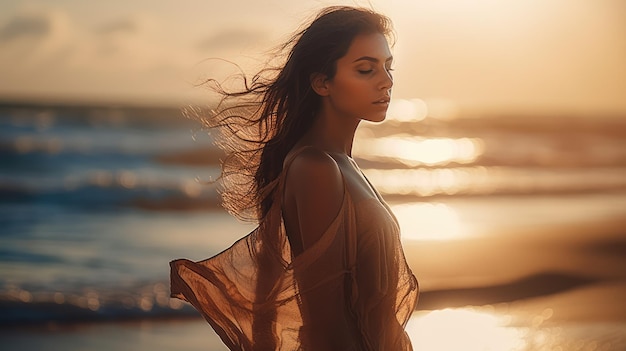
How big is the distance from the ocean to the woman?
0.81 m

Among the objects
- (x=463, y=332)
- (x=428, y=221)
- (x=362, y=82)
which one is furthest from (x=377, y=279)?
(x=428, y=221)

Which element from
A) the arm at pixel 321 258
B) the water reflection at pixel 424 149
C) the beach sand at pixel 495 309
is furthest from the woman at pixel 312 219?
the water reflection at pixel 424 149

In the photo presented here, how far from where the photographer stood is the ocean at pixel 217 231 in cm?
906

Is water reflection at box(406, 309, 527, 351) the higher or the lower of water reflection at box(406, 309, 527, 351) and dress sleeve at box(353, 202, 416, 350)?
the lower

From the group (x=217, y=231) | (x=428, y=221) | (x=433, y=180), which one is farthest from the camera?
Result: (x=433, y=180)

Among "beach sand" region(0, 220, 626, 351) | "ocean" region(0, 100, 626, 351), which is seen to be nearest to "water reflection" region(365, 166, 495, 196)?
"ocean" region(0, 100, 626, 351)

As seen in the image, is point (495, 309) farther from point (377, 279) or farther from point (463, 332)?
point (377, 279)

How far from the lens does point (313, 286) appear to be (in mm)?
3119

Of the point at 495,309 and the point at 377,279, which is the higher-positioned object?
the point at 377,279

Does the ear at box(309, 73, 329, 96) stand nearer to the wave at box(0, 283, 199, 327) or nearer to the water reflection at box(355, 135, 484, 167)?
the wave at box(0, 283, 199, 327)

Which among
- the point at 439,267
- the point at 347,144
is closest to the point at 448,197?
the point at 439,267

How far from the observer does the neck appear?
3.34 meters

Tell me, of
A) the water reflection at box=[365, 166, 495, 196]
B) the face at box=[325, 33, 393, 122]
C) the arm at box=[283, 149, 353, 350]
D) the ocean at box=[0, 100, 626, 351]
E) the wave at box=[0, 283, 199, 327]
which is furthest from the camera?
the water reflection at box=[365, 166, 495, 196]

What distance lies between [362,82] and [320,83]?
0.12 m
